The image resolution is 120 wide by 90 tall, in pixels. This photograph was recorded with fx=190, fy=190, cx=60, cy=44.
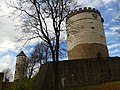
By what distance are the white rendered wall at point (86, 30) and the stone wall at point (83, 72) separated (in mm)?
5587

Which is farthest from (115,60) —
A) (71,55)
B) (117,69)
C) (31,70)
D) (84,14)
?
(31,70)

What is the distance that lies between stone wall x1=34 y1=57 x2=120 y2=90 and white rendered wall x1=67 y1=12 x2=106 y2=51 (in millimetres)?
5587

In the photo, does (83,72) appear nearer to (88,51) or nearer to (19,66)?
(88,51)

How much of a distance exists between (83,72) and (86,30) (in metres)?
8.11

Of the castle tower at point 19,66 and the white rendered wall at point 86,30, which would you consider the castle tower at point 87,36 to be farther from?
the castle tower at point 19,66

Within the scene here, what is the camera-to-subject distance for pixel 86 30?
86.5 ft

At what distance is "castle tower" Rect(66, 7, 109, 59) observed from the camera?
82.3 feet

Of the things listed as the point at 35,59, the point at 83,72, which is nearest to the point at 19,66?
the point at 35,59

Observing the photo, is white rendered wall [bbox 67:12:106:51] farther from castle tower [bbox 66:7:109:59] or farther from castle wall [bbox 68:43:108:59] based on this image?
castle wall [bbox 68:43:108:59]

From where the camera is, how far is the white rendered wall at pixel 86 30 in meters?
25.9

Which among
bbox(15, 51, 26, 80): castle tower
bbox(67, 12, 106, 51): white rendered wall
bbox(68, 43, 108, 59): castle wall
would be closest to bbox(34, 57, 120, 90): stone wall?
bbox(68, 43, 108, 59): castle wall

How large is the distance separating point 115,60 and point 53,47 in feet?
34.9

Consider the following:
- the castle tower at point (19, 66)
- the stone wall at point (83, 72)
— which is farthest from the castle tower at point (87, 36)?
the castle tower at point (19, 66)

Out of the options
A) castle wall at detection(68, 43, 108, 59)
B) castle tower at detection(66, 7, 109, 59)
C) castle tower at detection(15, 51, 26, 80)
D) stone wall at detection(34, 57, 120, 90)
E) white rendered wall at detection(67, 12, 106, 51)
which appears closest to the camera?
stone wall at detection(34, 57, 120, 90)
